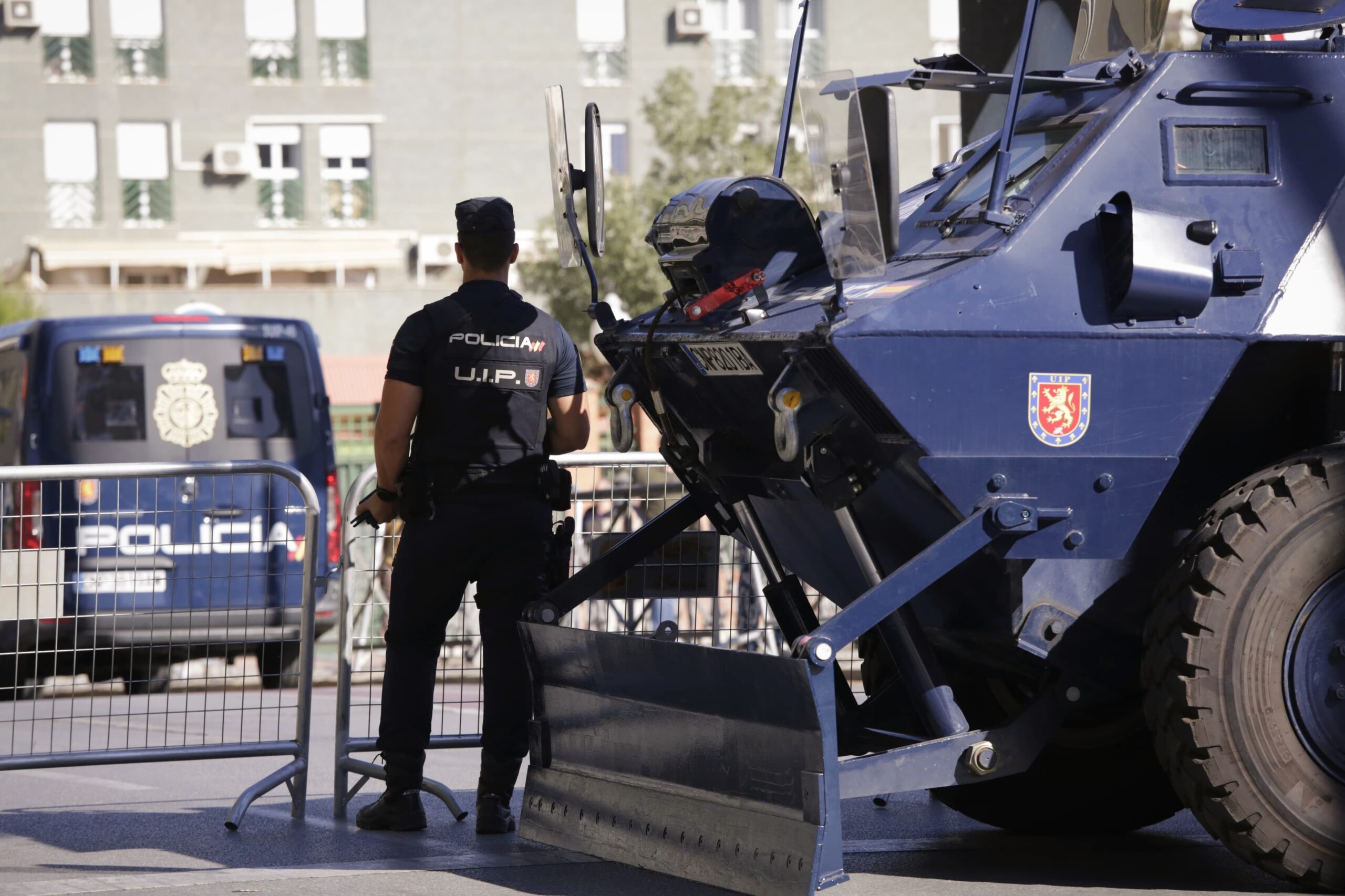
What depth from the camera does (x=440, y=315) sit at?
5871 mm

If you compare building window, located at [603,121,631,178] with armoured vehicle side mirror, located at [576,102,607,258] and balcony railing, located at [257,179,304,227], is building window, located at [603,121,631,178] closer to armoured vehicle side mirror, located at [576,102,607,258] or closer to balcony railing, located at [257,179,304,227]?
balcony railing, located at [257,179,304,227]

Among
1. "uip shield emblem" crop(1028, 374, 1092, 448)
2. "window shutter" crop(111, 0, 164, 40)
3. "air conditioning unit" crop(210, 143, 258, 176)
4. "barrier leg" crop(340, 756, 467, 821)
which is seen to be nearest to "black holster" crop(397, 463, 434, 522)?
"barrier leg" crop(340, 756, 467, 821)

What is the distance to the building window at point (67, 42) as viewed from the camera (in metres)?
30.6

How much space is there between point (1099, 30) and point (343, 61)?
26.8m

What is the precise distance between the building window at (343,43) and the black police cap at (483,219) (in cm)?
2630

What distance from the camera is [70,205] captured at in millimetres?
30969

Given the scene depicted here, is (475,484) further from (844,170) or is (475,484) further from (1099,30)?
(1099,30)

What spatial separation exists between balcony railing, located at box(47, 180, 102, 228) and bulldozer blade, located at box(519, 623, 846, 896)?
27.2 metres

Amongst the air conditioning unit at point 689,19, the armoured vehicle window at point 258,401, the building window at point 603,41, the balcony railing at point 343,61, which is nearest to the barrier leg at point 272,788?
the armoured vehicle window at point 258,401

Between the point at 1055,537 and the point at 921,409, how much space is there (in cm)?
52

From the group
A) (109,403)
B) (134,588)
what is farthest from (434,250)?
(134,588)

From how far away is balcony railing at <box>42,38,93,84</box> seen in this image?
3067 centimetres

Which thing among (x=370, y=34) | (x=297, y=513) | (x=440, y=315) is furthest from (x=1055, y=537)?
(x=370, y=34)

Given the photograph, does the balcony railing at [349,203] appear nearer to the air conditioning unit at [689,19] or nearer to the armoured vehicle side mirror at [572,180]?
the air conditioning unit at [689,19]
